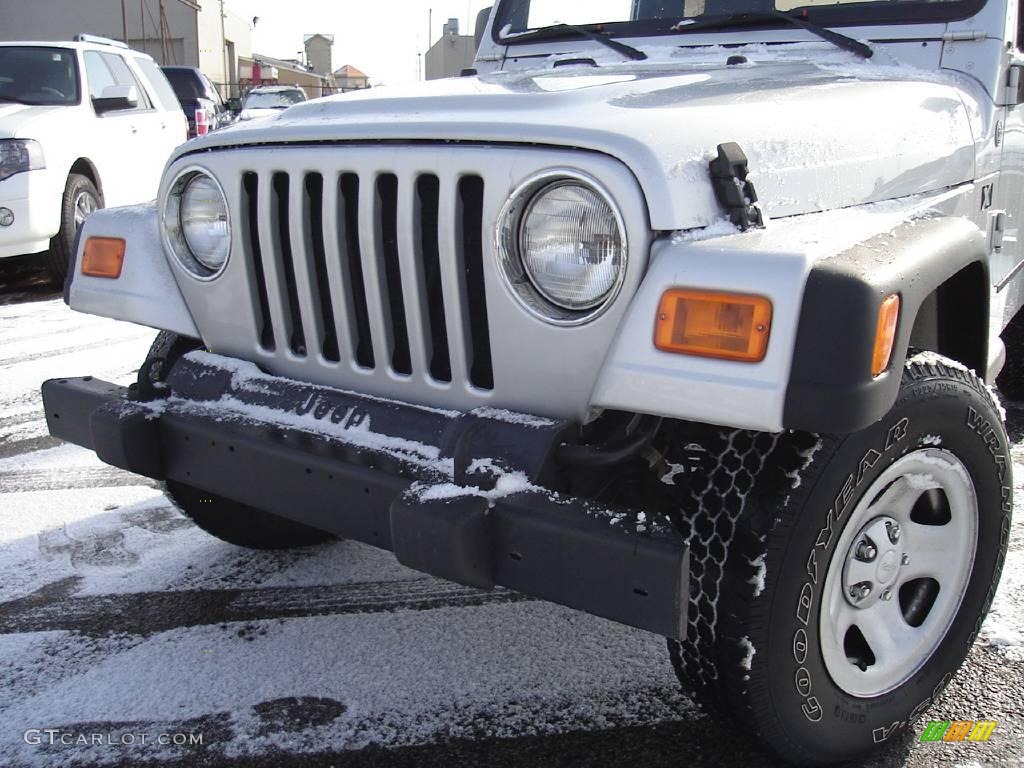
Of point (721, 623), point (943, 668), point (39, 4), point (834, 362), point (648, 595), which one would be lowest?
point (943, 668)

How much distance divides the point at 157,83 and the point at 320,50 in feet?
215

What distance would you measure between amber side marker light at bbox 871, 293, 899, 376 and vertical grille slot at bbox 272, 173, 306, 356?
126cm

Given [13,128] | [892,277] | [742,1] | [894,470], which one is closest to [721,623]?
[894,470]

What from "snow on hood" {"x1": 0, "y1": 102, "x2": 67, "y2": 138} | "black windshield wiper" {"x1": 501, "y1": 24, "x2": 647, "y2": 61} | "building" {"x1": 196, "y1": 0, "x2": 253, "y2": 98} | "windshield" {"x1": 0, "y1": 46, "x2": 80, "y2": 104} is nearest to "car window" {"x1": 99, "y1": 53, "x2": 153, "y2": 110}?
"windshield" {"x1": 0, "y1": 46, "x2": 80, "y2": 104}

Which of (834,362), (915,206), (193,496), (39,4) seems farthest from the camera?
(39,4)

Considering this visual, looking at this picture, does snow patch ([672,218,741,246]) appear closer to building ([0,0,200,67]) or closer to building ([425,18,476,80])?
building ([425,18,476,80])

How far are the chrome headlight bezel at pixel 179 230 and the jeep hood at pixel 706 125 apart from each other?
0.23 feet

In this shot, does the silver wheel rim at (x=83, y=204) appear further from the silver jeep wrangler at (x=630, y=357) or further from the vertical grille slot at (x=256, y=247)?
the vertical grille slot at (x=256, y=247)

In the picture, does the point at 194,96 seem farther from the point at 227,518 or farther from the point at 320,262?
the point at 320,262

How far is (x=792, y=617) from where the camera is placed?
5.95ft

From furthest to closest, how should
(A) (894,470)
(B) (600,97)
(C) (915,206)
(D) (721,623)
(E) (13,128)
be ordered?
(E) (13,128) < (C) (915,206) < (B) (600,97) < (A) (894,470) < (D) (721,623)

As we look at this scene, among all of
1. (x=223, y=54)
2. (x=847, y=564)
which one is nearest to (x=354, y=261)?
(x=847, y=564)

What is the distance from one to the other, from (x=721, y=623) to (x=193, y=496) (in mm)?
1777

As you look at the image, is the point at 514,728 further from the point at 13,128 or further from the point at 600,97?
the point at 13,128
